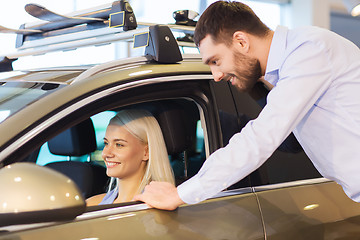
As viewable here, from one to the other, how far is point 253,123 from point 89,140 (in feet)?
2.99

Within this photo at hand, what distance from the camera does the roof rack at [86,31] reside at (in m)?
1.92

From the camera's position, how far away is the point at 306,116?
5.72 ft

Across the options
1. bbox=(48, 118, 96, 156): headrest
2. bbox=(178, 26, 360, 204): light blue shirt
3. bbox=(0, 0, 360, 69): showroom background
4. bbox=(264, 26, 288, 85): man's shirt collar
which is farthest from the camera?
bbox=(0, 0, 360, 69): showroom background

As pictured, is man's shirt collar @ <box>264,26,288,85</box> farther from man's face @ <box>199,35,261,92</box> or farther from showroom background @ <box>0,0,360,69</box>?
showroom background @ <box>0,0,360,69</box>

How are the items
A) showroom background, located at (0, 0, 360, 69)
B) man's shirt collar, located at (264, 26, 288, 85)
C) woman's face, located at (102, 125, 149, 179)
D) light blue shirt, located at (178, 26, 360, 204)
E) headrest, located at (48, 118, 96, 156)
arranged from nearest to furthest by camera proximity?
light blue shirt, located at (178, 26, 360, 204) < man's shirt collar, located at (264, 26, 288, 85) < woman's face, located at (102, 125, 149, 179) < headrest, located at (48, 118, 96, 156) < showroom background, located at (0, 0, 360, 69)

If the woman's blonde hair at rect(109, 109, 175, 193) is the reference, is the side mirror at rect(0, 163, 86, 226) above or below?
above

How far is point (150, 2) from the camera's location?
8.00m

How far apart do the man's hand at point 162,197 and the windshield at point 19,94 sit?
0.44 metres

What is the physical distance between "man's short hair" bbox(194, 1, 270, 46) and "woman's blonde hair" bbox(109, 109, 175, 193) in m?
0.39

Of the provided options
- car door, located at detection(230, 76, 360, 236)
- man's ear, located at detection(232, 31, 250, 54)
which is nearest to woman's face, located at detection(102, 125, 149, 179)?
car door, located at detection(230, 76, 360, 236)

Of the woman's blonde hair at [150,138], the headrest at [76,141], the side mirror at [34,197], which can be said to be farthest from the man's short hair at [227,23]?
the side mirror at [34,197]

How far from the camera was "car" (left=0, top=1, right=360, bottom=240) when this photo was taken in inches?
47.6

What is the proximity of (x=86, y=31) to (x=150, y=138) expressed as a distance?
0.60 meters

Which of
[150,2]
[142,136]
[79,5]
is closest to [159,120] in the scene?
[142,136]
